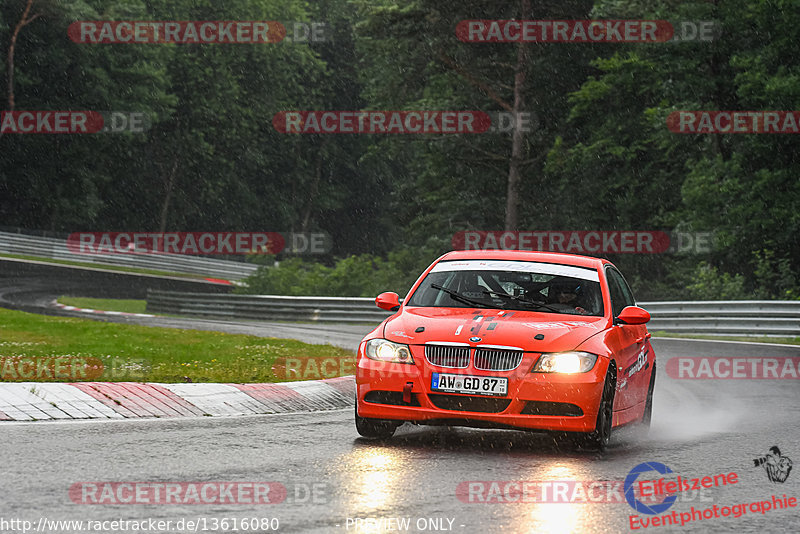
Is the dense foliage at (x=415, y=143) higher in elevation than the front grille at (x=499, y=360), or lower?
higher

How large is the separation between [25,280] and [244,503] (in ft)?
128

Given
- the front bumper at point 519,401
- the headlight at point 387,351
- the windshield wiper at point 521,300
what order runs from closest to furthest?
the front bumper at point 519,401 → the headlight at point 387,351 → the windshield wiper at point 521,300

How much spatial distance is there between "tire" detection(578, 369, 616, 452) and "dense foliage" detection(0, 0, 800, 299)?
68.0 feet

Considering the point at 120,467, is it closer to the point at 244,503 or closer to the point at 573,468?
the point at 244,503

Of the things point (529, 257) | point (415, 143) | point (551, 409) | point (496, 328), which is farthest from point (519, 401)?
point (415, 143)

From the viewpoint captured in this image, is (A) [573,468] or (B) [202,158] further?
(B) [202,158]

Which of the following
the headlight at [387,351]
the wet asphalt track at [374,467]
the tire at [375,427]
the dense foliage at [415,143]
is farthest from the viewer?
the dense foliage at [415,143]

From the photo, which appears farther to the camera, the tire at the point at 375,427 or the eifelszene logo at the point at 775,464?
the tire at the point at 375,427

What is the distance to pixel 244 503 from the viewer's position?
6324 mm

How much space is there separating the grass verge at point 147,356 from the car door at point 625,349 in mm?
4115

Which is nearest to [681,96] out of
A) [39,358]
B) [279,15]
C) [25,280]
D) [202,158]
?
[25,280]

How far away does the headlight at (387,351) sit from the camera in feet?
29.5

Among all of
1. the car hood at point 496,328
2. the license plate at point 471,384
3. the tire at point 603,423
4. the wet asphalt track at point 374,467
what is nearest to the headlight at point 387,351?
the car hood at point 496,328

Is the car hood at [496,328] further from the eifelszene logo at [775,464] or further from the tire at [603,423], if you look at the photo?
the eifelszene logo at [775,464]
